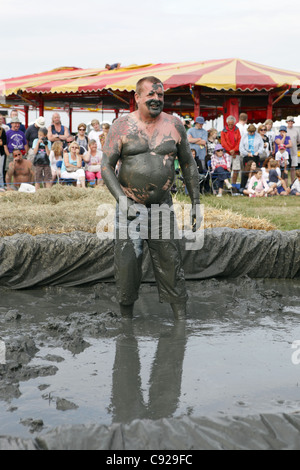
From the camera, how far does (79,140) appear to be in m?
13.7

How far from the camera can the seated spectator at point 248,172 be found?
1316 centimetres

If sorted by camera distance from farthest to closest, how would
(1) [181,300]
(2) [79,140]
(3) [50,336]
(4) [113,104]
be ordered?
(4) [113,104]
(2) [79,140]
(1) [181,300]
(3) [50,336]

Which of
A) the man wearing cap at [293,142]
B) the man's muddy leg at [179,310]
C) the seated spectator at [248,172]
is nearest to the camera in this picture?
the man's muddy leg at [179,310]

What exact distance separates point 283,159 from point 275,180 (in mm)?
1129

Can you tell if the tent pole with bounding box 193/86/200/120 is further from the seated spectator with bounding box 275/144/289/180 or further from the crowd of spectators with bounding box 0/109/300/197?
the seated spectator with bounding box 275/144/289/180

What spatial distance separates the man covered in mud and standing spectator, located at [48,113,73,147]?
8634 millimetres

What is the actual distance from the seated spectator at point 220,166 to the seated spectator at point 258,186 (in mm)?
475

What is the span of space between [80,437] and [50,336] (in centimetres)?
224

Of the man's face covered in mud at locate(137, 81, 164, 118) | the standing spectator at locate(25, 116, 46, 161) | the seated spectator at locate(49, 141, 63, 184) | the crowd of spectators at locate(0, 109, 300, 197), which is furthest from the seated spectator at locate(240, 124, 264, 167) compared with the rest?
the man's face covered in mud at locate(137, 81, 164, 118)

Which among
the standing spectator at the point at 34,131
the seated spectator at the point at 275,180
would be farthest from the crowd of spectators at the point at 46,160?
the seated spectator at the point at 275,180

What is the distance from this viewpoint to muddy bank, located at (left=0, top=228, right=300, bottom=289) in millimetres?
6363

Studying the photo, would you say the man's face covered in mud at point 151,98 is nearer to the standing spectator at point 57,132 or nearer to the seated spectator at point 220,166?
the seated spectator at point 220,166

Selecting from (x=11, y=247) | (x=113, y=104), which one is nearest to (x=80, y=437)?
(x=11, y=247)
